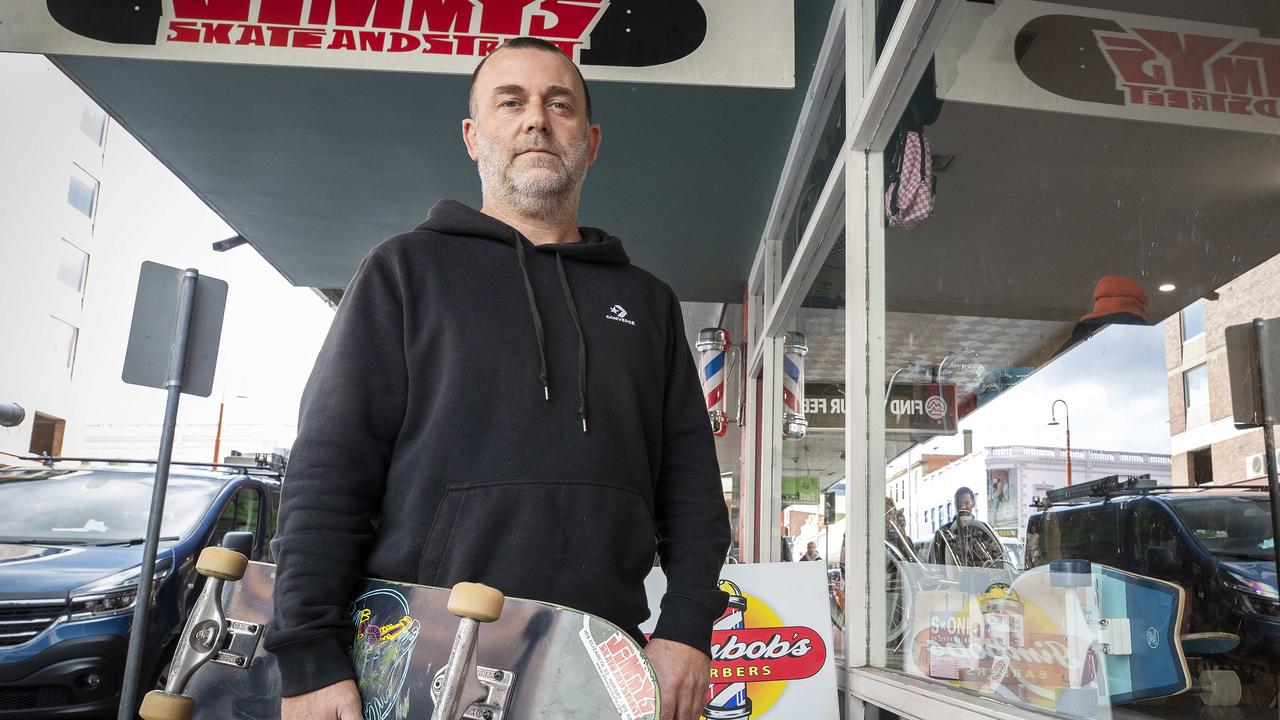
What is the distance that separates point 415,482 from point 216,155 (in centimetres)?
519

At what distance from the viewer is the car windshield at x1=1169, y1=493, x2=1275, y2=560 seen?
92 cm

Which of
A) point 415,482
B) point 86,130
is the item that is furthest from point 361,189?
point 86,130

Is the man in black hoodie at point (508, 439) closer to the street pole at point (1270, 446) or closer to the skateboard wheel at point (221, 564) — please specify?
the skateboard wheel at point (221, 564)

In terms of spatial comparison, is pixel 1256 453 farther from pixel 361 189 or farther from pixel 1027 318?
pixel 361 189

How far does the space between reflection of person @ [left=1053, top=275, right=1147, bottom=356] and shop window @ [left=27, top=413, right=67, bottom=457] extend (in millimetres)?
26872

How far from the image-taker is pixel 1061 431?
4.91ft

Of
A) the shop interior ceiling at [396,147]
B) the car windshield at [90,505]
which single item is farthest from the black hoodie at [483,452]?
the car windshield at [90,505]

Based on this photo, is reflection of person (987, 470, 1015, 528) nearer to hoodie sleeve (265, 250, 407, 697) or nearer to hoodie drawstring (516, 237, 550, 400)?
hoodie drawstring (516, 237, 550, 400)

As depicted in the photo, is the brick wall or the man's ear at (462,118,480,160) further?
the man's ear at (462,118,480,160)

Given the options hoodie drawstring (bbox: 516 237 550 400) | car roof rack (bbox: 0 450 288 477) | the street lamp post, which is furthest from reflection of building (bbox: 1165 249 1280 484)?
car roof rack (bbox: 0 450 288 477)

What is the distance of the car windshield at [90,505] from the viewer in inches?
232

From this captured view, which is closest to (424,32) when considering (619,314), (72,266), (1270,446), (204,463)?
(619,314)

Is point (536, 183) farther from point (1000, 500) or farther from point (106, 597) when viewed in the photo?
point (106, 597)

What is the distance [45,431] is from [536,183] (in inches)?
1060
